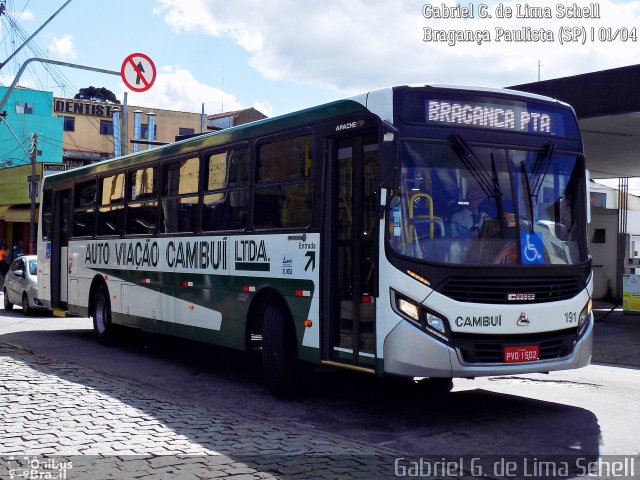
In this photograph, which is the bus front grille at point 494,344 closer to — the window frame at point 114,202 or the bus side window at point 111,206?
the window frame at point 114,202

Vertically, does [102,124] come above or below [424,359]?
above

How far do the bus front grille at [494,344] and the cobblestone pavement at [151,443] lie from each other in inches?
55.3

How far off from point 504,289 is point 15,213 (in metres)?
52.6

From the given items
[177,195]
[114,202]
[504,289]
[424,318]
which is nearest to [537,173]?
[504,289]

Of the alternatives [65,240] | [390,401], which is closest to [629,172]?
[65,240]

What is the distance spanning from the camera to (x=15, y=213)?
184ft

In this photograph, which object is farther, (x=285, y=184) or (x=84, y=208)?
(x=84, y=208)

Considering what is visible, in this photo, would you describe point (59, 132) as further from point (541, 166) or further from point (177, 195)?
point (541, 166)

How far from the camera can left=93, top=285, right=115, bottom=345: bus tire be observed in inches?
612

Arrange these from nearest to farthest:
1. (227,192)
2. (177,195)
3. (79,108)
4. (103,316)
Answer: (227,192)
(177,195)
(103,316)
(79,108)

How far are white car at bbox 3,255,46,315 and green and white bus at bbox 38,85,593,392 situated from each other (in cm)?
1303

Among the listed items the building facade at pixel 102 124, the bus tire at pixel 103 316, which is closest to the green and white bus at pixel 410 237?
the bus tire at pixel 103 316

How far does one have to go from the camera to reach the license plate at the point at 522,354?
818cm

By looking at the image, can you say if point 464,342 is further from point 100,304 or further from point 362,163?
point 100,304
